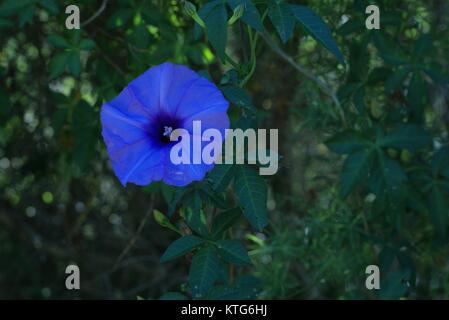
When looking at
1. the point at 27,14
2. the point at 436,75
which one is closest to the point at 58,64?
the point at 27,14

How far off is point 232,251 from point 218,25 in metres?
0.40

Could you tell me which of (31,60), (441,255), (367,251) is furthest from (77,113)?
(441,255)

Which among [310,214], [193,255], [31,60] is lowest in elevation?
[193,255]

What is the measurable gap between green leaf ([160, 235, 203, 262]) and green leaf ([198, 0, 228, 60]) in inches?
13.0

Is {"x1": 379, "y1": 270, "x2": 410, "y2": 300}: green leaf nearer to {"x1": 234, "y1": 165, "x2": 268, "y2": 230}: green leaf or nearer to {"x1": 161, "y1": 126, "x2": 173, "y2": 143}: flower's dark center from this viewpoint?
{"x1": 234, "y1": 165, "x2": 268, "y2": 230}: green leaf

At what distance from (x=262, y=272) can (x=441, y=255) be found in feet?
1.65

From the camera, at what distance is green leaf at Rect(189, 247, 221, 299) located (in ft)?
4.95

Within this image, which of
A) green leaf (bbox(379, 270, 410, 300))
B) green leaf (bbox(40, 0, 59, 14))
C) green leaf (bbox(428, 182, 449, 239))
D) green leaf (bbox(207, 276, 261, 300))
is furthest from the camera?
green leaf (bbox(428, 182, 449, 239))

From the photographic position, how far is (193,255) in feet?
5.28

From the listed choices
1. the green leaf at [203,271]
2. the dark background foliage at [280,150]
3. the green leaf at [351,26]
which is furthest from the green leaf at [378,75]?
the green leaf at [203,271]

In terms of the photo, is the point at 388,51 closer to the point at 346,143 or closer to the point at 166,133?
the point at 346,143

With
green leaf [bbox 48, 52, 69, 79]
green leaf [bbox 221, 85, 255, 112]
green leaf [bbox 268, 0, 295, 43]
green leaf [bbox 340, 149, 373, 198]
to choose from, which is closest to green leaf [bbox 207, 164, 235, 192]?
green leaf [bbox 221, 85, 255, 112]

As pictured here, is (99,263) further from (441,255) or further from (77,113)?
(441,255)

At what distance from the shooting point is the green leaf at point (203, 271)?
1.51 metres
